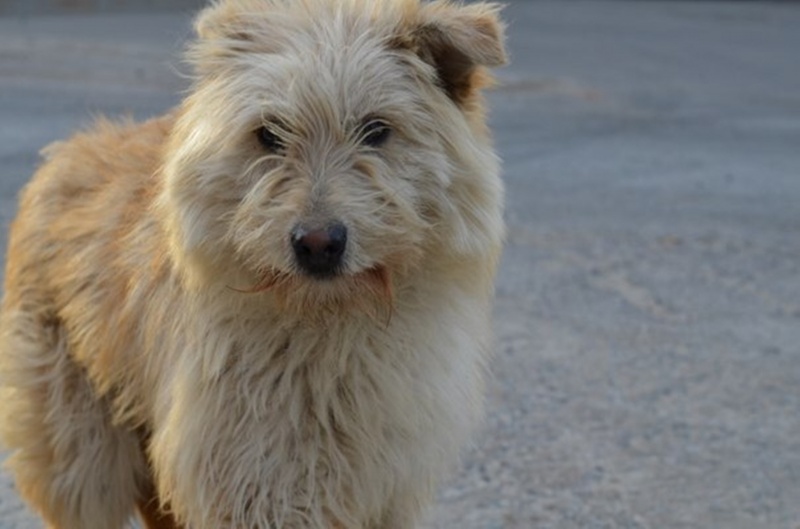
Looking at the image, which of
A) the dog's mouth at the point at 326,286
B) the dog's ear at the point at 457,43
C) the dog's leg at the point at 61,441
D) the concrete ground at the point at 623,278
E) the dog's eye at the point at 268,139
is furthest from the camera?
the concrete ground at the point at 623,278

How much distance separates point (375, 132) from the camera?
→ 4016 mm

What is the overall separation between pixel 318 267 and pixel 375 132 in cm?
45

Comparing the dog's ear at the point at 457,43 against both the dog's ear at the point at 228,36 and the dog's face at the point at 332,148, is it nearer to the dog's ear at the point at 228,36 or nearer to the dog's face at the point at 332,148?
the dog's face at the point at 332,148

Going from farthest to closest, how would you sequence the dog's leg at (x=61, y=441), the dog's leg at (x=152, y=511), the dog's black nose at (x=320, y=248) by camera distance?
1. the dog's leg at (x=152, y=511)
2. the dog's leg at (x=61, y=441)
3. the dog's black nose at (x=320, y=248)

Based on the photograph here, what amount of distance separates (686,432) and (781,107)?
38.7 feet

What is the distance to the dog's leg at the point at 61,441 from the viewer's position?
4855 mm

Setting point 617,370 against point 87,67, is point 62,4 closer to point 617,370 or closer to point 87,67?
point 87,67

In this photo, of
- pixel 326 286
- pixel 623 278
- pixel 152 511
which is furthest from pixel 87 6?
pixel 326 286

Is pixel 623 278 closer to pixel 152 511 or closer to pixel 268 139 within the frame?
pixel 152 511

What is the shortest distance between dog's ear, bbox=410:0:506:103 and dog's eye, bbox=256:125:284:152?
505 millimetres

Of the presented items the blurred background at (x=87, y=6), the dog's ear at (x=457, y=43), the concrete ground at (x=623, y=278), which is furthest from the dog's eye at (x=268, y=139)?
the blurred background at (x=87, y=6)

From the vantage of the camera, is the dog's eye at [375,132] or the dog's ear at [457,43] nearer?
the dog's eye at [375,132]

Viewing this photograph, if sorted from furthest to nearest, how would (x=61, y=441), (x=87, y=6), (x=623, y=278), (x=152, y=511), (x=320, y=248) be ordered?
(x=87, y=6), (x=623, y=278), (x=152, y=511), (x=61, y=441), (x=320, y=248)

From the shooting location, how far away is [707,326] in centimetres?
835
